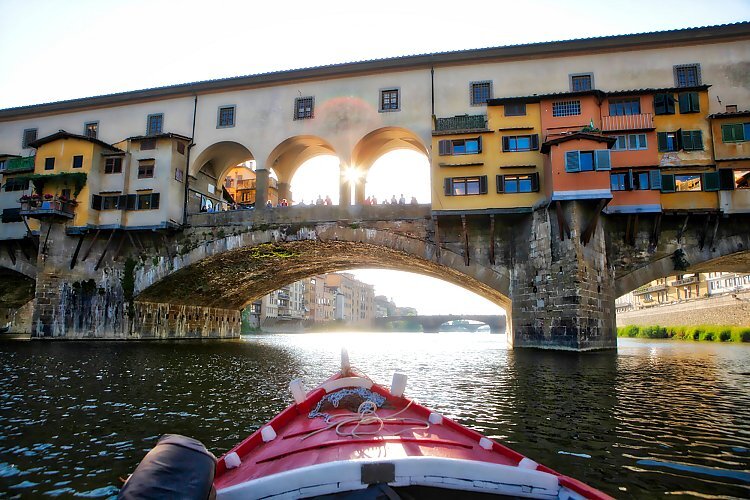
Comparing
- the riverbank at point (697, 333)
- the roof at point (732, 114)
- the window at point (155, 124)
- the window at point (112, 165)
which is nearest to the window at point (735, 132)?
the roof at point (732, 114)

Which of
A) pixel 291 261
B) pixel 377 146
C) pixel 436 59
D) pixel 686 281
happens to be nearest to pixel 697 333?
pixel 686 281

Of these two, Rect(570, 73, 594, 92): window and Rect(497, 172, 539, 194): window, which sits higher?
Rect(570, 73, 594, 92): window

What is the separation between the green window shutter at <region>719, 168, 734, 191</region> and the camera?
25297 mm

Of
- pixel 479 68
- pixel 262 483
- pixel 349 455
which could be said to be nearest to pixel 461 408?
pixel 349 455

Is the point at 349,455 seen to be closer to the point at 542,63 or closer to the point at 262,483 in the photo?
the point at 262,483

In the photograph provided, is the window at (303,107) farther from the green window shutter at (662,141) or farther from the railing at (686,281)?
the railing at (686,281)

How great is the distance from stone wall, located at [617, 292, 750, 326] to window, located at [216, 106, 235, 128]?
45832mm

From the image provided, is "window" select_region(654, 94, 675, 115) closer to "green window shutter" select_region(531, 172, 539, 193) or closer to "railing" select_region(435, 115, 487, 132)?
"green window shutter" select_region(531, 172, 539, 193)

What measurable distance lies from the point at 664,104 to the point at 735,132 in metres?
3.84

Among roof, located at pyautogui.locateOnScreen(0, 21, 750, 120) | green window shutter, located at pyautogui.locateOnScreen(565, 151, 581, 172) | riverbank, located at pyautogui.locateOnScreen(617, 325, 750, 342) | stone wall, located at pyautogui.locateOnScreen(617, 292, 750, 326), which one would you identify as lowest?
riverbank, located at pyautogui.locateOnScreen(617, 325, 750, 342)

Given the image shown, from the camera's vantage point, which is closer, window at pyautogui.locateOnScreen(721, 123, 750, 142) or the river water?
the river water

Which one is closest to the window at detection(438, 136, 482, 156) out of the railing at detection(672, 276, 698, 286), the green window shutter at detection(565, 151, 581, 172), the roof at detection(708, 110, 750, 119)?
the green window shutter at detection(565, 151, 581, 172)

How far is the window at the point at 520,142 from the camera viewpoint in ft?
89.2

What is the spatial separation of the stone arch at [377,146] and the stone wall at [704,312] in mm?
33467
